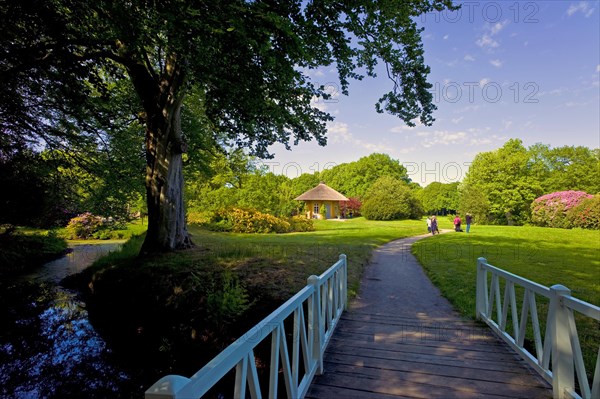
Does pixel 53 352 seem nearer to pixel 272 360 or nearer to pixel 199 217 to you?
pixel 272 360

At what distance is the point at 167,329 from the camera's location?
6414 mm

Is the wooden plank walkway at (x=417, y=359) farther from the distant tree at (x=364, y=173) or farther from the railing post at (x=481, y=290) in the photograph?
the distant tree at (x=364, y=173)

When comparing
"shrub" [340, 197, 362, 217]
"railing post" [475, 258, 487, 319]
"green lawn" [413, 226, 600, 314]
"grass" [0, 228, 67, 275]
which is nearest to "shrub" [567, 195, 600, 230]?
"green lawn" [413, 226, 600, 314]

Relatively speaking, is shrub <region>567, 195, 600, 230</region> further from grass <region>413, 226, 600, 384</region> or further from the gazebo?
the gazebo

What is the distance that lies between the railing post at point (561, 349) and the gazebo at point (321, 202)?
3950 cm

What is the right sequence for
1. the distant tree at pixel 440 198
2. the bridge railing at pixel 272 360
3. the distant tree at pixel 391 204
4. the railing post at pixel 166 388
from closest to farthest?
the railing post at pixel 166 388, the bridge railing at pixel 272 360, the distant tree at pixel 391 204, the distant tree at pixel 440 198

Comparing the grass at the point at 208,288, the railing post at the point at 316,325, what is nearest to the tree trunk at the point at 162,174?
the grass at the point at 208,288

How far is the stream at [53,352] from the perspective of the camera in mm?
4809

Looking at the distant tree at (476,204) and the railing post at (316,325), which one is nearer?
the railing post at (316,325)

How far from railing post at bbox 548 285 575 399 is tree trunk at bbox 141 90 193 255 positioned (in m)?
9.82

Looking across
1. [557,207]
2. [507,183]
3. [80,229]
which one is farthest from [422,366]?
[507,183]

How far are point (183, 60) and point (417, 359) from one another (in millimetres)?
8002

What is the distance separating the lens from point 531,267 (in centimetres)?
1032

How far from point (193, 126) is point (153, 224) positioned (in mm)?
4696
